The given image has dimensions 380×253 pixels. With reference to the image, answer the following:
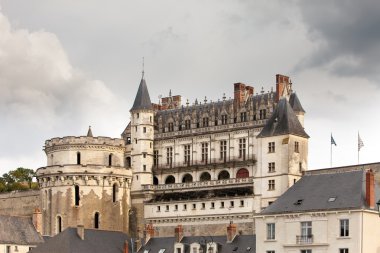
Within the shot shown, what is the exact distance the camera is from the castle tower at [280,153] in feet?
272

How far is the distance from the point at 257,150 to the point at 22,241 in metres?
23.0

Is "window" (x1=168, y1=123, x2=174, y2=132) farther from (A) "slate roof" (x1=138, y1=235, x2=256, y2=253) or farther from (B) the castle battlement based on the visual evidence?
(A) "slate roof" (x1=138, y1=235, x2=256, y2=253)

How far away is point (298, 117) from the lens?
90062 mm

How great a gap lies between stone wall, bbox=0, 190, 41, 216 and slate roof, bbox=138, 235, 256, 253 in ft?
86.6

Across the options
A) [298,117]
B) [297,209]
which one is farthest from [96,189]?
[297,209]

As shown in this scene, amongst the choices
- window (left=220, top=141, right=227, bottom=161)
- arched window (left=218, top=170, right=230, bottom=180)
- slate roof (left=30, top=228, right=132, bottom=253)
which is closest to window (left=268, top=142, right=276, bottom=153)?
window (left=220, top=141, right=227, bottom=161)

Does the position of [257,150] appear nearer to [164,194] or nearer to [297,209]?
[164,194]

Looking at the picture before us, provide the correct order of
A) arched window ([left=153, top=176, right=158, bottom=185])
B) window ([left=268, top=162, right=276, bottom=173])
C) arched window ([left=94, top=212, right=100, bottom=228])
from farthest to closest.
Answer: arched window ([left=153, top=176, right=158, bottom=185])
arched window ([left=94, top=212, right=100, bottom=228])
window ([left=268, top=162, right=276, bottom=173])

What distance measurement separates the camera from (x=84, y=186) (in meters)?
93.1

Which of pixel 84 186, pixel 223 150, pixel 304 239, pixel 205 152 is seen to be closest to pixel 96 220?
pixel 84 186

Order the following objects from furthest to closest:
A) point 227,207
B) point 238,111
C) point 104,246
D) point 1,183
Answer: point 1,183
point 238,111
point 227,207
point 104,246

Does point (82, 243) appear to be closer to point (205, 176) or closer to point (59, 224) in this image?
point (59, 224)

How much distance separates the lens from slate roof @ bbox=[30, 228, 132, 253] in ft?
241

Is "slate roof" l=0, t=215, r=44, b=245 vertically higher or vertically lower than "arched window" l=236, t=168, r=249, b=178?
lower
